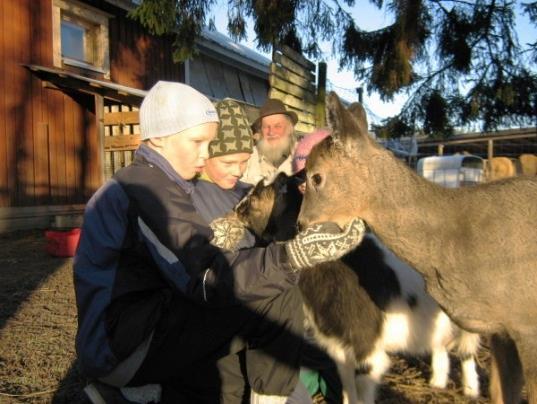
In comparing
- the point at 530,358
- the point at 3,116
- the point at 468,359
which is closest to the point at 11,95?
the point at 3,116

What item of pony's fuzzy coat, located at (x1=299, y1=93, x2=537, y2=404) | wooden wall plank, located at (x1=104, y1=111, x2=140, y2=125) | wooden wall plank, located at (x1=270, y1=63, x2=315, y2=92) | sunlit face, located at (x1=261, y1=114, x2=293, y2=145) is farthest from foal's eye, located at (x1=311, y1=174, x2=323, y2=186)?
wooden wall plank, located at (x1=104, y1=111, x2=140, y2=125)

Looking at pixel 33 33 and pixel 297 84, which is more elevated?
pixel 33 33

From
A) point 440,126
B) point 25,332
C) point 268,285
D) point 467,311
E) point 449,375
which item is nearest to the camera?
point 268,285

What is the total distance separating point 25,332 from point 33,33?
8779 millimetres

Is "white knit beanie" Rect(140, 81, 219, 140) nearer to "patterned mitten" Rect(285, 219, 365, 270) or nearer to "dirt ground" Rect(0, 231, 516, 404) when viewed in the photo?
"patterned mitten" Rect(285, 219, 365, 270)

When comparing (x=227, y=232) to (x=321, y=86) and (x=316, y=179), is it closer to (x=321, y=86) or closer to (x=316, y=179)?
(x=316, y=179)

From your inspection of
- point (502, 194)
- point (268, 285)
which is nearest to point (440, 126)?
point (502, 194)

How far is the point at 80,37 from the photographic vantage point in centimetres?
1305

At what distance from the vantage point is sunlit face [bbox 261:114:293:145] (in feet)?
18.9

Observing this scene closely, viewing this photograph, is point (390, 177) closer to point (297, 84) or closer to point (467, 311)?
point (467, 311)

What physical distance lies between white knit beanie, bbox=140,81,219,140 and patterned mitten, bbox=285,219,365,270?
848mm

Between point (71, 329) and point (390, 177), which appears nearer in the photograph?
point (390, 177)

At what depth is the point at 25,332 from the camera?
4906 millimetres

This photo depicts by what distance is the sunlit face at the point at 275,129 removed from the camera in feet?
18.9
